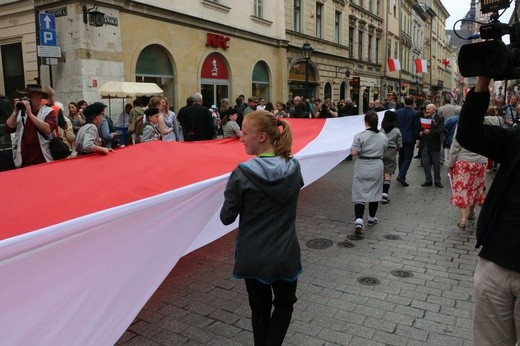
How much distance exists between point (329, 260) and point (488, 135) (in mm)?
3191

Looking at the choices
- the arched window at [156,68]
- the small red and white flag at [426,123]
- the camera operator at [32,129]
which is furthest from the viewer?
the arched window at [156,68]

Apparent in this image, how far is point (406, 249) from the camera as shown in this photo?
17.7 ft

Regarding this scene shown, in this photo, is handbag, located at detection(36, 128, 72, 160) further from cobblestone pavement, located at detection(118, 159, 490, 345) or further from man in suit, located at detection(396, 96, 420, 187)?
man in suit, located at detection(396, 96, 420, 187)

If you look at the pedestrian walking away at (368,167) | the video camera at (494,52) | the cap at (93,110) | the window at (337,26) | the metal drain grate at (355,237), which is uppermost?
the window at (337,26)

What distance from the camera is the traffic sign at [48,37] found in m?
12.0

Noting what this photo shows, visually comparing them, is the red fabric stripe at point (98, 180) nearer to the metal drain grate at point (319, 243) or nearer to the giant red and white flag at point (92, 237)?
the giant red and white flag at point (92, 237)

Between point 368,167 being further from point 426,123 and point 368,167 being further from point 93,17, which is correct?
point 93,17

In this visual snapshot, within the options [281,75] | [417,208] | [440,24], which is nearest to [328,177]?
[417,208]

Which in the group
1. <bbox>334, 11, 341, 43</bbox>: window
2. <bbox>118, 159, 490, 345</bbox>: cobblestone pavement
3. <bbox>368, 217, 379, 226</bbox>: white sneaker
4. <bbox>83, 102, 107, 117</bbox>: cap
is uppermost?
<bbox>334, 11, 341, 43</bbox>: window

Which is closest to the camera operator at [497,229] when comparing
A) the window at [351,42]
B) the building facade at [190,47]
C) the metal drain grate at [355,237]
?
the metal drain grate at [355,237]

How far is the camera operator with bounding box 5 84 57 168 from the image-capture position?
5.13 meters

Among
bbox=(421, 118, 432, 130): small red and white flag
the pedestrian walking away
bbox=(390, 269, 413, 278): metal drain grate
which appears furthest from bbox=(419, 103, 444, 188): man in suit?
bbox=(390, 269, 413, 278): metal drain grate

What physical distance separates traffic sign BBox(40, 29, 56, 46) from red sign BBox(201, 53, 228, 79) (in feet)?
21.1

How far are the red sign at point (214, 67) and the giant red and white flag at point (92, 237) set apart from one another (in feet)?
45.2
